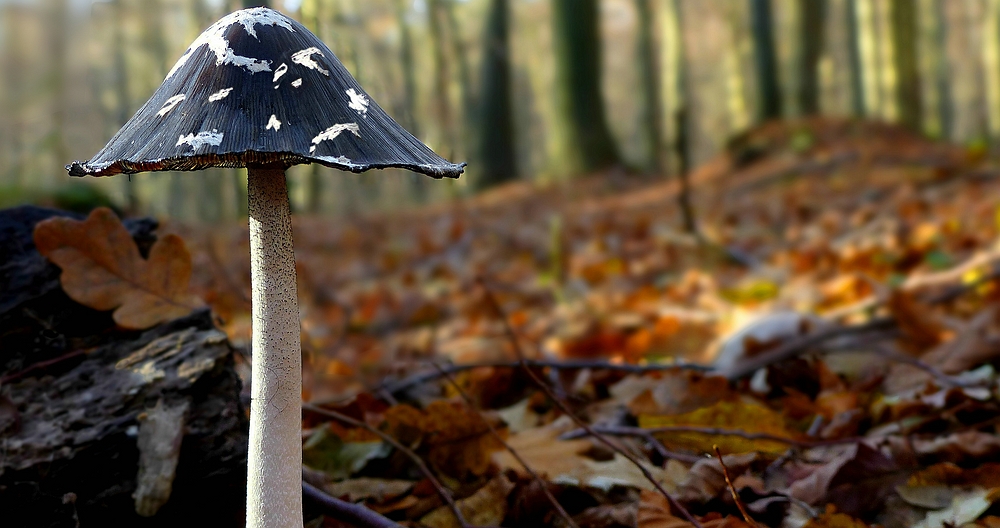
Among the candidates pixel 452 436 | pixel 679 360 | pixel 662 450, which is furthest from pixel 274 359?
pixel 679 360

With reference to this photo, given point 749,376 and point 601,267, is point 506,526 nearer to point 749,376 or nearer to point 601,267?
point 749,376

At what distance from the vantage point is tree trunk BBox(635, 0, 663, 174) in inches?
745

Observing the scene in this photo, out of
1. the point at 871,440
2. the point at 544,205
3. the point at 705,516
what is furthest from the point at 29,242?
the point at 544,205

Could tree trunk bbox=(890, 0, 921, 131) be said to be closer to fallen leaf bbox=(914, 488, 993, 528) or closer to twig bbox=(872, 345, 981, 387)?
twig bbox=(872, 345, 981, 387)

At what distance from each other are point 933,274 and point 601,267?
88.8 inches

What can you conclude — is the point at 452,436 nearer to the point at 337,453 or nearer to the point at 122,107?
the point at 337,453

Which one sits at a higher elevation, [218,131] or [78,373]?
[218,131]

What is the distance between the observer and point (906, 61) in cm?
1195

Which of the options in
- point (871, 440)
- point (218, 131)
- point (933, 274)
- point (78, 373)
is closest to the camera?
point (218, 131)

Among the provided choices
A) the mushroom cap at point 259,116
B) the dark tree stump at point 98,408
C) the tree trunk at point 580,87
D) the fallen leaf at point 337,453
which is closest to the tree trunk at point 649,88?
the tree trunk at point 580,87

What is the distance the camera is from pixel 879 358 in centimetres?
300

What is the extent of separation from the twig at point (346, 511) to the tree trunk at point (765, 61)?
1215 centimetres

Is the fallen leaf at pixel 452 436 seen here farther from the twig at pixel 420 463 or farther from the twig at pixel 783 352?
the twig at pixel 783 352

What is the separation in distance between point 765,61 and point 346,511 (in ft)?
41.7
